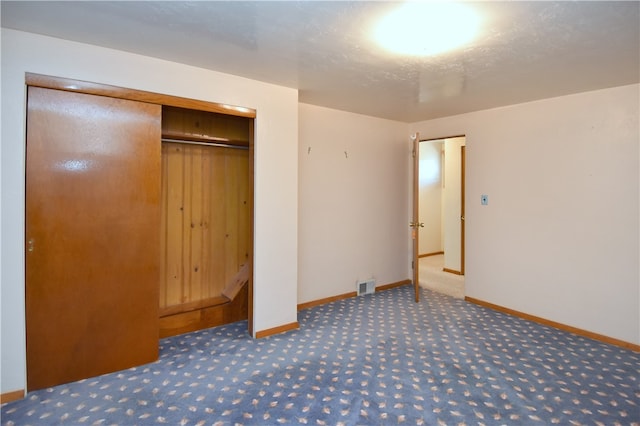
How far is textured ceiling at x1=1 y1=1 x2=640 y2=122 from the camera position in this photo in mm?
1963

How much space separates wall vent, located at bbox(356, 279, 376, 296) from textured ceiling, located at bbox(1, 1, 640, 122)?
2532 millimetres

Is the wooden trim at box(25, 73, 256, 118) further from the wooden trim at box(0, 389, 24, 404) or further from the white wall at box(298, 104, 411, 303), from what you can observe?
the wooden trim at box(0, 389, 24, 404)

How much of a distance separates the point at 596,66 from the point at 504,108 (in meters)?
1.35

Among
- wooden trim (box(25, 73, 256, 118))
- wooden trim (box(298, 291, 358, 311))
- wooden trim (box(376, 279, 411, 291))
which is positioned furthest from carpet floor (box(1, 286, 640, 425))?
wooden trim (box(25, 73, 256, 118))

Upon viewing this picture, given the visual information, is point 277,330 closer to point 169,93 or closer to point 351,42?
point 169,93

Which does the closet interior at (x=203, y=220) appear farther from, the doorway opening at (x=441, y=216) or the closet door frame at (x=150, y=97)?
the doorway opening at (x=441, y=216)

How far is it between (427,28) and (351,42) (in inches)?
19.8

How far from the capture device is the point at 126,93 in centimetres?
265

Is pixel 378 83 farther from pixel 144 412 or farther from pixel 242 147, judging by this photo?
pixel 144 412

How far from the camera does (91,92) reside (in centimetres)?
253

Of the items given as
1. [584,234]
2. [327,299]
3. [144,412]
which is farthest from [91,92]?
[584,234]

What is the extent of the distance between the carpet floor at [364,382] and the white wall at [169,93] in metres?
0.41

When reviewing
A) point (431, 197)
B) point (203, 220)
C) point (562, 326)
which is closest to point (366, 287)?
point (562, 326)

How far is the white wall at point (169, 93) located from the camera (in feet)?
7.50
